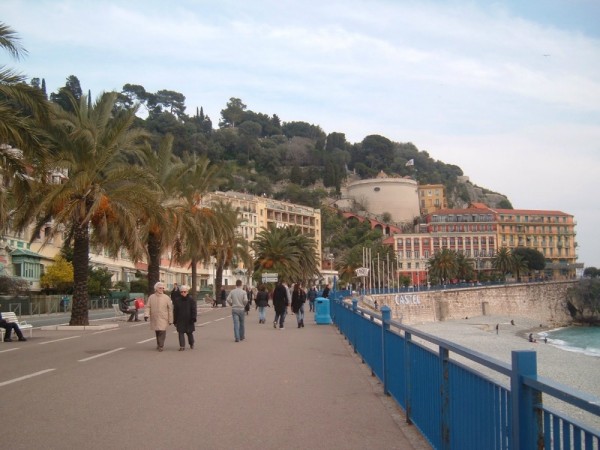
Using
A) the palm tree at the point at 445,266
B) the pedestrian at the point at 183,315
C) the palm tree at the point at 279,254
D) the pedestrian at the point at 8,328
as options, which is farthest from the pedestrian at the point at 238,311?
the palm tree at the point at 445,266

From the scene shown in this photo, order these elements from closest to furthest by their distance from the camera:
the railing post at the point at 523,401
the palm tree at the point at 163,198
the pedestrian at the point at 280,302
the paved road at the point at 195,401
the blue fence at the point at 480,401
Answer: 1. the blue fence at the point at 480,401
2. the railing post at the point at 523,401
3. the paved road at the point at 195,401
4. the pedestrian at the point at 280,302
5. the palm tree at the point at 163,198

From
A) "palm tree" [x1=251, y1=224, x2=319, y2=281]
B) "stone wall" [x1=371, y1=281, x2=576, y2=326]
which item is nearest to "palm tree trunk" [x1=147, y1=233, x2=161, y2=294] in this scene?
"palm tree" [x1=251, y1=224, x2=319, y2=281]

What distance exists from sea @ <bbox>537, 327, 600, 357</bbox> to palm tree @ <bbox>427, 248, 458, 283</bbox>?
24088mm

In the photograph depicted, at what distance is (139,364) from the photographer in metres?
13.6

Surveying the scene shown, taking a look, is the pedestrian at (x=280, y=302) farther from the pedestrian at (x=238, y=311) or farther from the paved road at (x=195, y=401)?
the paved road at (x=195, y=401)

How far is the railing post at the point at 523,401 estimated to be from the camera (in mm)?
3842

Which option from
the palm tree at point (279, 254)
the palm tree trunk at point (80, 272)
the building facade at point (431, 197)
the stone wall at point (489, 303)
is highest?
the building facade at point (431, 197)

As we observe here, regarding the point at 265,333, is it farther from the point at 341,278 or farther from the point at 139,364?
the point at 341,278

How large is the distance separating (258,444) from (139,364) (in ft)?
23.9

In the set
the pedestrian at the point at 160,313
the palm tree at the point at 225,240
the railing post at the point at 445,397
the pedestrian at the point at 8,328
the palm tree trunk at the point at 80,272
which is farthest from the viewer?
the palm tree at the point at 225,240

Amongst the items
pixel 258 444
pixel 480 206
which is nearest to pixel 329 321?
pixel 258 444

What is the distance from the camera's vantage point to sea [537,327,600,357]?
2524 inches

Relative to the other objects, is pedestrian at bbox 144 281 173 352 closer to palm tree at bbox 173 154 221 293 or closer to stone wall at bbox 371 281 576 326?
palm tree at bbox 173 154 221 293

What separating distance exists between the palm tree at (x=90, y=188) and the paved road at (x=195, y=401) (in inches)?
361
